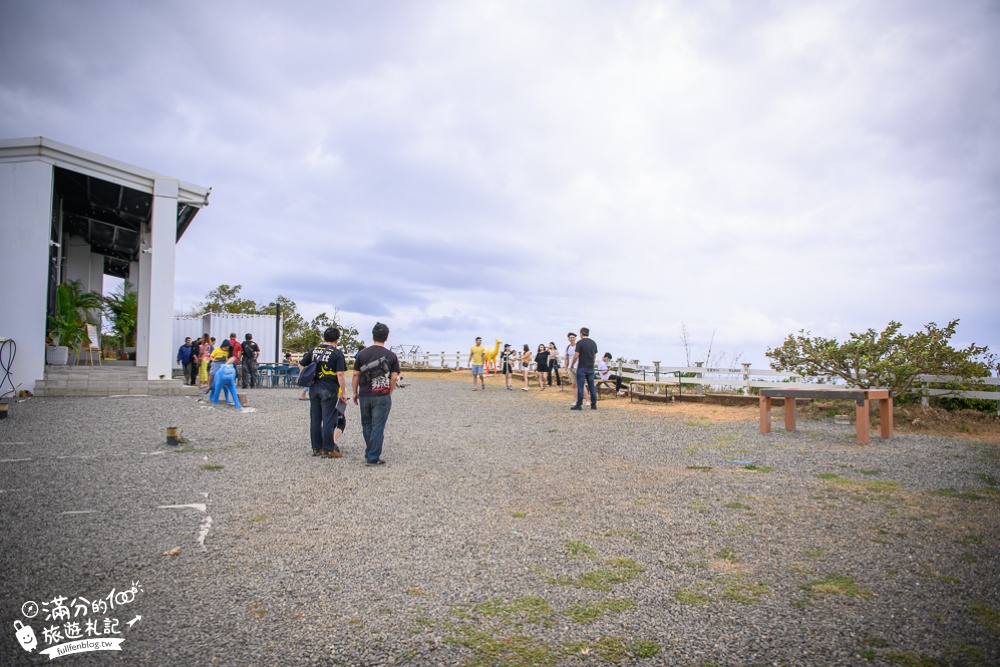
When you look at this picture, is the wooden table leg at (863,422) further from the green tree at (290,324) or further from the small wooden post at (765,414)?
the green tree at (290,324)

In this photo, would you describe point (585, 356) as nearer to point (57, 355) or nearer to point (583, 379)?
point (583, 379)

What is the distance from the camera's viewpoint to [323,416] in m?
7.83

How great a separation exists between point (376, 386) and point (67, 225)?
65.3 feet

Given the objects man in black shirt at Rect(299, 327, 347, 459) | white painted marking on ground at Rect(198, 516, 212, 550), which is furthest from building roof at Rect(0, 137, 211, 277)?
white painted marking on ground at Rect(198, 516, 212, 550)

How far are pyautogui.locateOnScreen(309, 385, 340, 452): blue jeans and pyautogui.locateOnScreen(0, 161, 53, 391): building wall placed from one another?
11.1m

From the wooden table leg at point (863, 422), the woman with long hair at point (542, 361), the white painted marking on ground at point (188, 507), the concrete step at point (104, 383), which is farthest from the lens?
the woman with long hair at point (542, 361)

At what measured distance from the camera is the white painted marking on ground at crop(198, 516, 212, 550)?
4.33 m

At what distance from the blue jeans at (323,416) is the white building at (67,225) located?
11.1 meters

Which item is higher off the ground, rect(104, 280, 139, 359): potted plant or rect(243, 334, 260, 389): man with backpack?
rect(104, 280, 139, 359): potted plant

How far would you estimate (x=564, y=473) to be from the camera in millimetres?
6844

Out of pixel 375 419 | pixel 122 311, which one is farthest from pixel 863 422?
pixel 122 311

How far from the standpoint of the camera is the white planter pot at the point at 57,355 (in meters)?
15.9

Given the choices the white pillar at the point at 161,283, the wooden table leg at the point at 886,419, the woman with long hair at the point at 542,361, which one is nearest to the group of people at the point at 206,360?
the white pillar at the point at 161,283

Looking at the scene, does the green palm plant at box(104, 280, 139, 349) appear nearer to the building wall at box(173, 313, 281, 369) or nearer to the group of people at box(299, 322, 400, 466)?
the building wall at box(173, 313, 281, 369)
